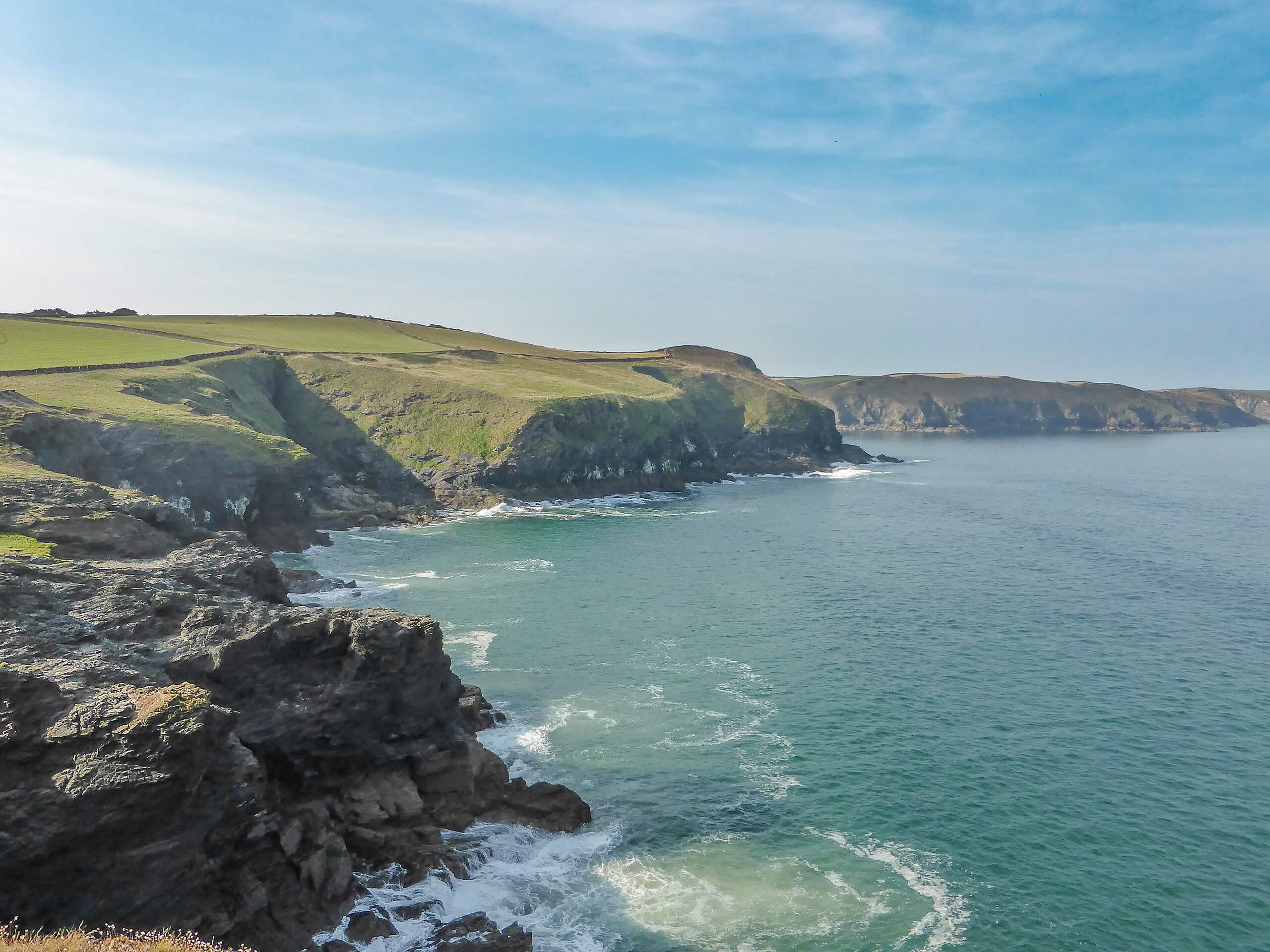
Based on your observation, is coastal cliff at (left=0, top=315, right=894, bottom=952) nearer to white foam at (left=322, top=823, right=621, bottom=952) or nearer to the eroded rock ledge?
the eroded rock ledge

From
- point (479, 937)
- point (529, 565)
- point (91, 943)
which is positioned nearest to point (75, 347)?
point (529, 565)

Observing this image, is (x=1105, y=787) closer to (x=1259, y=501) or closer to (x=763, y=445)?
(x=1259, y=501)

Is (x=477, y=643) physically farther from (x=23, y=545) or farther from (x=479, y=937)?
(x=479, y=937)

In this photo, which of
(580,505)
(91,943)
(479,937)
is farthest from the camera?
(580,505)

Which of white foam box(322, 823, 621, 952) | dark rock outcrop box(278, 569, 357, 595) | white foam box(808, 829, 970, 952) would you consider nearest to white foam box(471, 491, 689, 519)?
dark rock outcrop box(278, 569, 357, 595)

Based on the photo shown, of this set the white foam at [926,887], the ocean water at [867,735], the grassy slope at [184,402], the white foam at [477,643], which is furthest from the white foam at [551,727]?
the grassy slope at [184,402]

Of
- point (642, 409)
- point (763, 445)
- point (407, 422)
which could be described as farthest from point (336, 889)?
point (763, 445)
